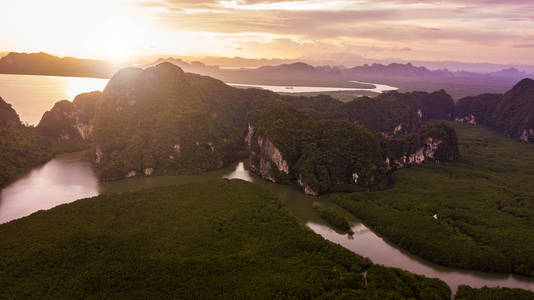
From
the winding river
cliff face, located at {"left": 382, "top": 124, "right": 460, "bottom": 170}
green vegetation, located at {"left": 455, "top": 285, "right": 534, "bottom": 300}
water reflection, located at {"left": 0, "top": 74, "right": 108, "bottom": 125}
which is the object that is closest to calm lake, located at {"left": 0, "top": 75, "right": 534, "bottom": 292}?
the winding river

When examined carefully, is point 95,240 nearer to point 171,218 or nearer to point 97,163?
point 171,218

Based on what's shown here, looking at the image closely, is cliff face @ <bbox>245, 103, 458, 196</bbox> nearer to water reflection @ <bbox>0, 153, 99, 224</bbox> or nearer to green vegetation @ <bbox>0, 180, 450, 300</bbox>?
green vegetation @ <bbox>0, 180, 450, 300</bbox>

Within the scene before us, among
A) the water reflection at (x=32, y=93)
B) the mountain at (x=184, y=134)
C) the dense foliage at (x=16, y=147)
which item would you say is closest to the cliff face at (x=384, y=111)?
the mountain at (x=184, y=134)

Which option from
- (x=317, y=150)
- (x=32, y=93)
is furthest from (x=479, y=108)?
(x=32, y=93)

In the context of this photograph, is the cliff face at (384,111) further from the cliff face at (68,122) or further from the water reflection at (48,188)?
the water reflection at (48,188)

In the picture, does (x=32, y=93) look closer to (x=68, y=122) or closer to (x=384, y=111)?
(x=68, y=122)
